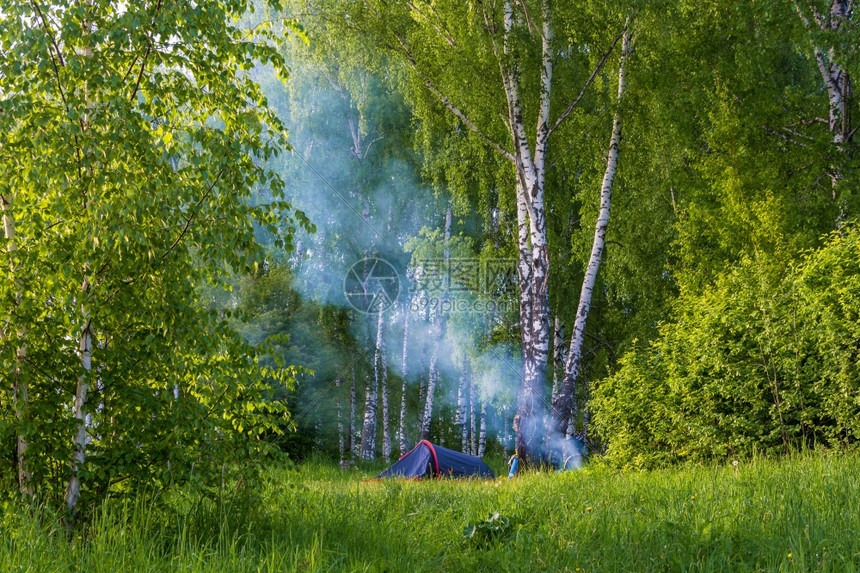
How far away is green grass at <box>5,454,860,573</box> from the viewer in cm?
364

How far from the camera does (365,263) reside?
65.4 ft

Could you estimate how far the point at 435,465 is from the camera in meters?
14.0

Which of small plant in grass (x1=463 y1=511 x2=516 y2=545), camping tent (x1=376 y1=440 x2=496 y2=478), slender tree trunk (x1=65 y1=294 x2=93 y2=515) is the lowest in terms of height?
camping tent (x1=376 y1=440 x2=496 y2=478)

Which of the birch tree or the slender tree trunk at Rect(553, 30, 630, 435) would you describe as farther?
the slender tree trunk at Rect(553, 30, 630, 435)

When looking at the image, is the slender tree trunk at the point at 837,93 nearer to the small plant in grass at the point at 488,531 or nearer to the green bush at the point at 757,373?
the green bush at the point at 757,373

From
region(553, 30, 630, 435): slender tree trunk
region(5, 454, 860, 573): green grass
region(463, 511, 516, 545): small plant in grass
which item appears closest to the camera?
region(5, 454, 860, 573): green grass

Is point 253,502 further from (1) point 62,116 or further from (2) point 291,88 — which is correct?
(2) point 291,88

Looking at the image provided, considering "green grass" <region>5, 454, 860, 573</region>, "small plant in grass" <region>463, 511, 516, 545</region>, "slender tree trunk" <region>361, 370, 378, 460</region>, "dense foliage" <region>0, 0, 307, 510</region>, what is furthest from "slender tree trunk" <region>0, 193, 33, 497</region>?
"slender tree trunk" <region>361, 370, 378, 460</region>

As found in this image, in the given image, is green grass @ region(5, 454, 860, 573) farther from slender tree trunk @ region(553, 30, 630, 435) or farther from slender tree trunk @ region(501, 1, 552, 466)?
slender tree trunk @ region(553, 30, 630, 435)

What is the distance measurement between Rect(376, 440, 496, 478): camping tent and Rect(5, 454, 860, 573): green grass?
8.14 m

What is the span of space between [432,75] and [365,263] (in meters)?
7.51

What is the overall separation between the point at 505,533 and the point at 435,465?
31.3 ft

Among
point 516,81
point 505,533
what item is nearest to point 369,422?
point 516,81

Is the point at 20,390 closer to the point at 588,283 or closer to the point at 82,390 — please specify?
the point at 82,390
